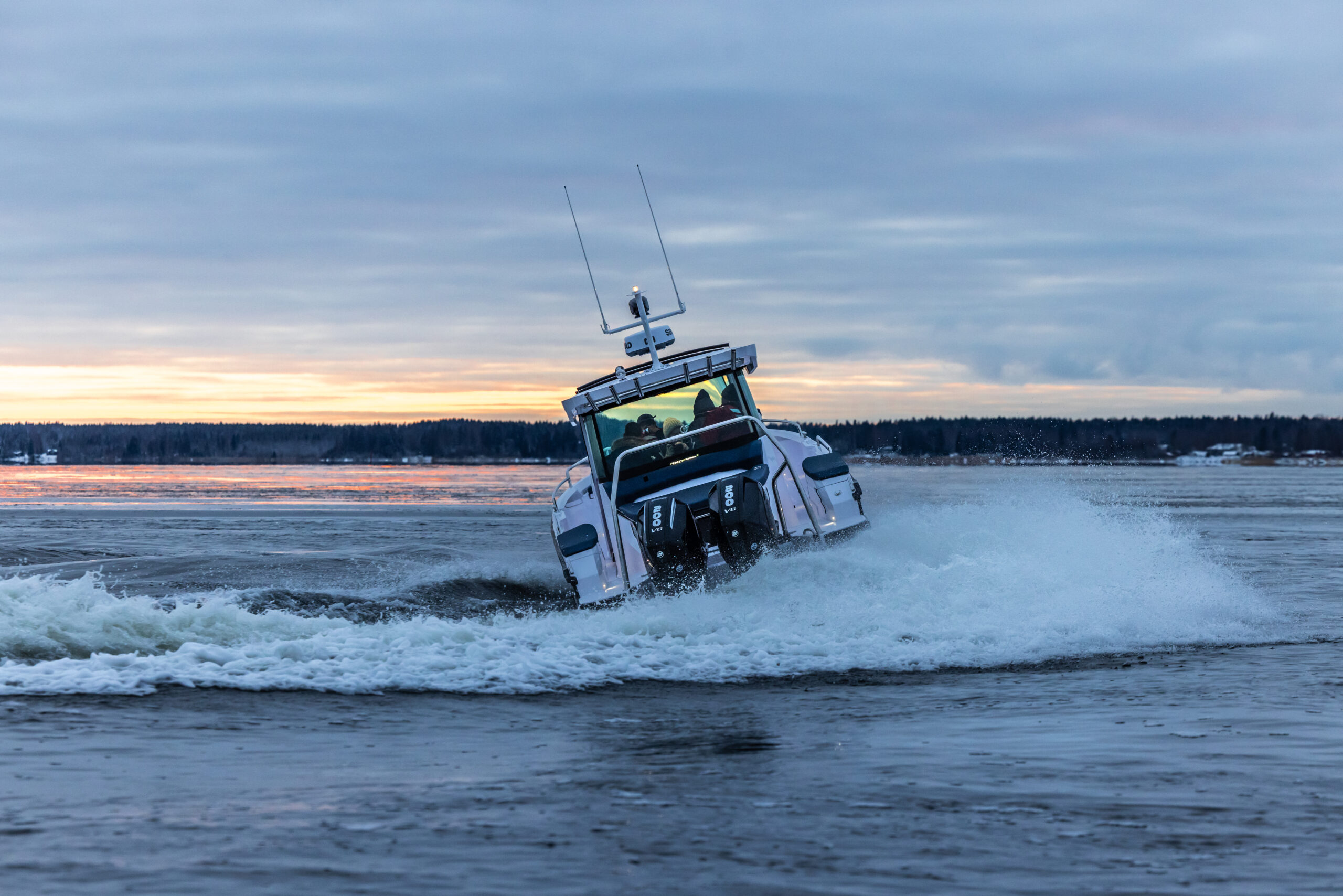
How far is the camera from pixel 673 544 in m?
10.8

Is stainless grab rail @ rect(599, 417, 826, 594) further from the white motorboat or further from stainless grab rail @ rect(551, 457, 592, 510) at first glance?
stainless grab rail @ rect(551, 457, 592, 510)

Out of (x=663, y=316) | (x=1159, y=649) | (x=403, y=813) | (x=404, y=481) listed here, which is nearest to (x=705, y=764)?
(x=403, y=813)

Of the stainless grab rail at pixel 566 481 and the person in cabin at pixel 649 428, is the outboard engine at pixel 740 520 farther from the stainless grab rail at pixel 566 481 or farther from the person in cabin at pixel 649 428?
the stainless grab rail at pixel 566 481

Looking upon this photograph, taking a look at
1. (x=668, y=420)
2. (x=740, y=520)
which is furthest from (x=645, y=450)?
(x=740, y=520)

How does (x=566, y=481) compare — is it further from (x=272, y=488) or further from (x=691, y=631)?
(x=272, y=488)

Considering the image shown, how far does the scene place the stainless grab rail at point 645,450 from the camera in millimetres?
11422

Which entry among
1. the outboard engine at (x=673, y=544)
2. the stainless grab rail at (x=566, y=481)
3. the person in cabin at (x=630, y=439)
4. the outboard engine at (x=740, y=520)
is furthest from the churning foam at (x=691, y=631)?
the stainless grab rail at (x=566, y=481)

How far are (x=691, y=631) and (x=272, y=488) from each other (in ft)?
157

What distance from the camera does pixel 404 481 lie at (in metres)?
64.2

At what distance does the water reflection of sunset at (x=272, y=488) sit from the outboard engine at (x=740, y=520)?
29.9 meters

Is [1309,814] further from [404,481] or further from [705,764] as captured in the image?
[404,481]

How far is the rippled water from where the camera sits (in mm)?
4488

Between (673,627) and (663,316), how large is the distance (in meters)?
5.07

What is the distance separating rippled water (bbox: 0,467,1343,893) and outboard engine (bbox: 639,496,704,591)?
0.41 meters
